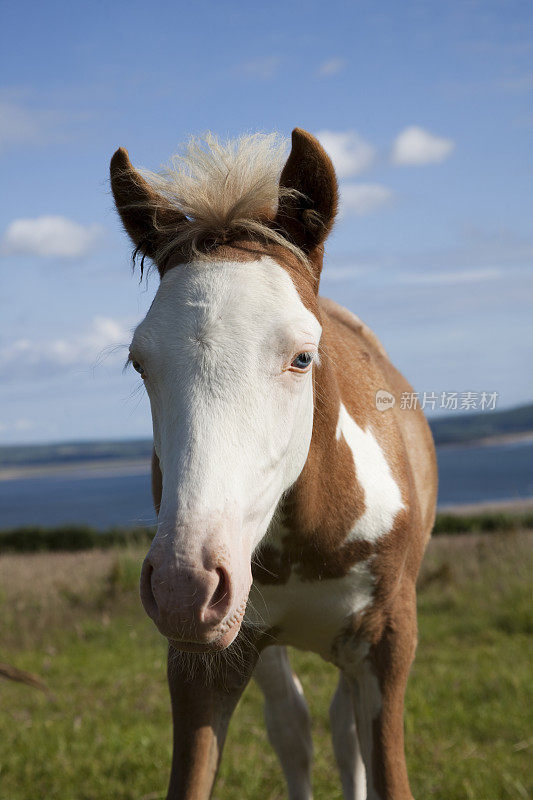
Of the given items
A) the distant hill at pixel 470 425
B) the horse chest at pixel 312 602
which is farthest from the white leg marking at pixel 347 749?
the distant hill at pixel 470 425

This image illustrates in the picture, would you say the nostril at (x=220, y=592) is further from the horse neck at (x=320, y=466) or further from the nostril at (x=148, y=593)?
the horse neck at (x=320, y=466)

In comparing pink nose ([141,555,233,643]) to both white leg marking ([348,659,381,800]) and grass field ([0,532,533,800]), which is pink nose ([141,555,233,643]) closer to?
white leg marking ([348,659,381,800])

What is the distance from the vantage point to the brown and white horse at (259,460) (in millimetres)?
1718

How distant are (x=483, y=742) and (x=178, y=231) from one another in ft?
12.8

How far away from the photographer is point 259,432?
1.87 meters

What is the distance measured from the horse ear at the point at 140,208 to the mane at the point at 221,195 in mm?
24

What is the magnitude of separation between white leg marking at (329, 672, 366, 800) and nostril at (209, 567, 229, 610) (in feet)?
6.35

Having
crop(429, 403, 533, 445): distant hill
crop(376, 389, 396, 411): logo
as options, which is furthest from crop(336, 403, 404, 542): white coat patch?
crop(429, 403, 533, 445): distant hill

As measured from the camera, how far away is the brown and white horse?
1718 millimetres

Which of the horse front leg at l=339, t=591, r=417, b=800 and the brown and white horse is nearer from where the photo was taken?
the brown and white horse

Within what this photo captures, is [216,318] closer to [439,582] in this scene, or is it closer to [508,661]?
[508,661]

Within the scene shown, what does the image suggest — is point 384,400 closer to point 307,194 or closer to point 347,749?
point 307,194

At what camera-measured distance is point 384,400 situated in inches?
119

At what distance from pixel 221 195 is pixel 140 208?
330mm
